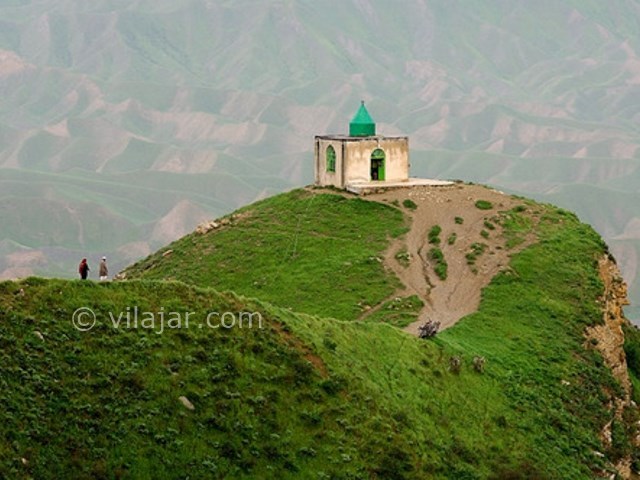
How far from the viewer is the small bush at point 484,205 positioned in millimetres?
49731

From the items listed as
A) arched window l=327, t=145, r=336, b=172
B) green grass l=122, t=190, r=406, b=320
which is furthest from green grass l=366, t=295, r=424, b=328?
arched window l=327, t=145, r=336, b=172

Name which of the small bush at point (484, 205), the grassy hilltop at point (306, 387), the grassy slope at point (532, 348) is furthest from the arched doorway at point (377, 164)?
the grassy hilltop at point (306, 387)

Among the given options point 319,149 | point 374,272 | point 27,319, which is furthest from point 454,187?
point 27,319

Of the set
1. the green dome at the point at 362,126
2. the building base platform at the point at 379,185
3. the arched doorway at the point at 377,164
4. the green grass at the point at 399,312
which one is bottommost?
the green grass at the point at 399,312

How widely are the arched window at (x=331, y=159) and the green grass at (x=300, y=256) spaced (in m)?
1.80

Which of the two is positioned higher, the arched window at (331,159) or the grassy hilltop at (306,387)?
the arched window at (331,159)

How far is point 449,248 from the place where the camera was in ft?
150

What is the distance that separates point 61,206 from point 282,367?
163 metres

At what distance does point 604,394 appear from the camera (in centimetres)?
3712

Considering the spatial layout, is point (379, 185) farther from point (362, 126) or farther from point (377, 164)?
point (362, 126)

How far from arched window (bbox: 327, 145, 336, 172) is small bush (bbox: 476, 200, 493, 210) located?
6859 mm

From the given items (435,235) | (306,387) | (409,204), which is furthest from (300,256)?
(306,387)

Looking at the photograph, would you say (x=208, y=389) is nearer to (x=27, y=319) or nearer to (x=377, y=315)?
(x=27, y=319)

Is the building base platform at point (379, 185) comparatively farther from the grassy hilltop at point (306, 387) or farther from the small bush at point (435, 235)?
the grassy hilltop at point (306, 387)
